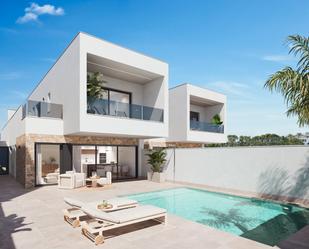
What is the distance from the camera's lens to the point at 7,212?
8086mm

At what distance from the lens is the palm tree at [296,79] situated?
18.0ft

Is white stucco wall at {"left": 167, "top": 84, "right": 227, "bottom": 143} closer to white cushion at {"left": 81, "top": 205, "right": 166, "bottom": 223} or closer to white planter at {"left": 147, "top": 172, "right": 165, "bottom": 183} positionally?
white planter at {"left": 147, "top": 172, "right": 165, "bottom": 183}

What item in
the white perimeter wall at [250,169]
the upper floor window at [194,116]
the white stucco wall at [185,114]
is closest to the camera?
the white perimeter wall at [250,169]

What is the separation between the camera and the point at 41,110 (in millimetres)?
13766

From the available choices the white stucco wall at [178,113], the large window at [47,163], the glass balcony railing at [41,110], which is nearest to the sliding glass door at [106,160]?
the large window at [47,163]

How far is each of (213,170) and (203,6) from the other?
9529 mm

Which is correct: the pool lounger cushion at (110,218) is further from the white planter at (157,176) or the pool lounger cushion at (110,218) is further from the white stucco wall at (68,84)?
the white planter at (157,176)

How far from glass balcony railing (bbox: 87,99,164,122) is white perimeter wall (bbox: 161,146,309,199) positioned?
3316 millimetres

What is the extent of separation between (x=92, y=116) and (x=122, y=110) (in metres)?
2.16

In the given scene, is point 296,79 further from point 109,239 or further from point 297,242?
point 109,239

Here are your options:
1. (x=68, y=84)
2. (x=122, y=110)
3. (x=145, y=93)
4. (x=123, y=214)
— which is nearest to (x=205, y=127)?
(x=145, y=93)

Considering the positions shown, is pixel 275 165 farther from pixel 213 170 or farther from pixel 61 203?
pixel 61 203

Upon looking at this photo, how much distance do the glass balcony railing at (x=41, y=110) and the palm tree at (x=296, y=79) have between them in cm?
1236

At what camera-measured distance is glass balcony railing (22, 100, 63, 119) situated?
13594 millimetres
